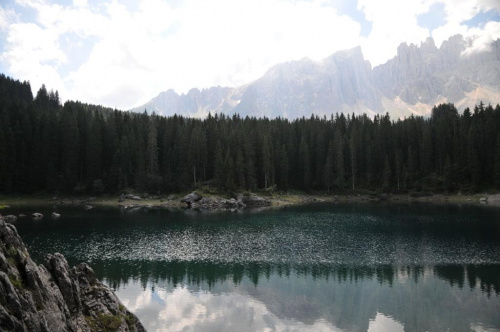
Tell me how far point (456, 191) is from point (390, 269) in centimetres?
10075

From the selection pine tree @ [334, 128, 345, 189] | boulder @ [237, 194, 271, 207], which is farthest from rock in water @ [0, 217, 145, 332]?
pine tree @ [334, 128, 345, 189]

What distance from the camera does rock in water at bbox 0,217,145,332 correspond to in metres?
14.8

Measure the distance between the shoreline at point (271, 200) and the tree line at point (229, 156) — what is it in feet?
16.8

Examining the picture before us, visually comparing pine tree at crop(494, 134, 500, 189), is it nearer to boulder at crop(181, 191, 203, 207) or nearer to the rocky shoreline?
the rocky shoreline

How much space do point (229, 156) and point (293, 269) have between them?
80.5 metres

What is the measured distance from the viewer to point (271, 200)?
12381 cm

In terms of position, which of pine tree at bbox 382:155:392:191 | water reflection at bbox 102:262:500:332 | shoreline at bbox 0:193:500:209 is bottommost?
water reflection at bbox 102:262:500:332

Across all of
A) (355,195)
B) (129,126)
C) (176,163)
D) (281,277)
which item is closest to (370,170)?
(355,195)

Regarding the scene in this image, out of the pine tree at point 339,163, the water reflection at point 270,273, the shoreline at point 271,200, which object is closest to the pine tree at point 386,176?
the shoreline at point 271,200

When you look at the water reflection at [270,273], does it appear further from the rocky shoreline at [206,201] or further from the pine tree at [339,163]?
the pine tree at [339,163]

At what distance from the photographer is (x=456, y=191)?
128375 millimetres

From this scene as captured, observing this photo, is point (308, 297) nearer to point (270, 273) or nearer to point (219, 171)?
point (270, 273)

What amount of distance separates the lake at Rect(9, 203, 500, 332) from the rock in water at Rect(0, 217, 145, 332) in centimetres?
929

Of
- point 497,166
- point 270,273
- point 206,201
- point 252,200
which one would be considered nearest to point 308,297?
point 270,273
